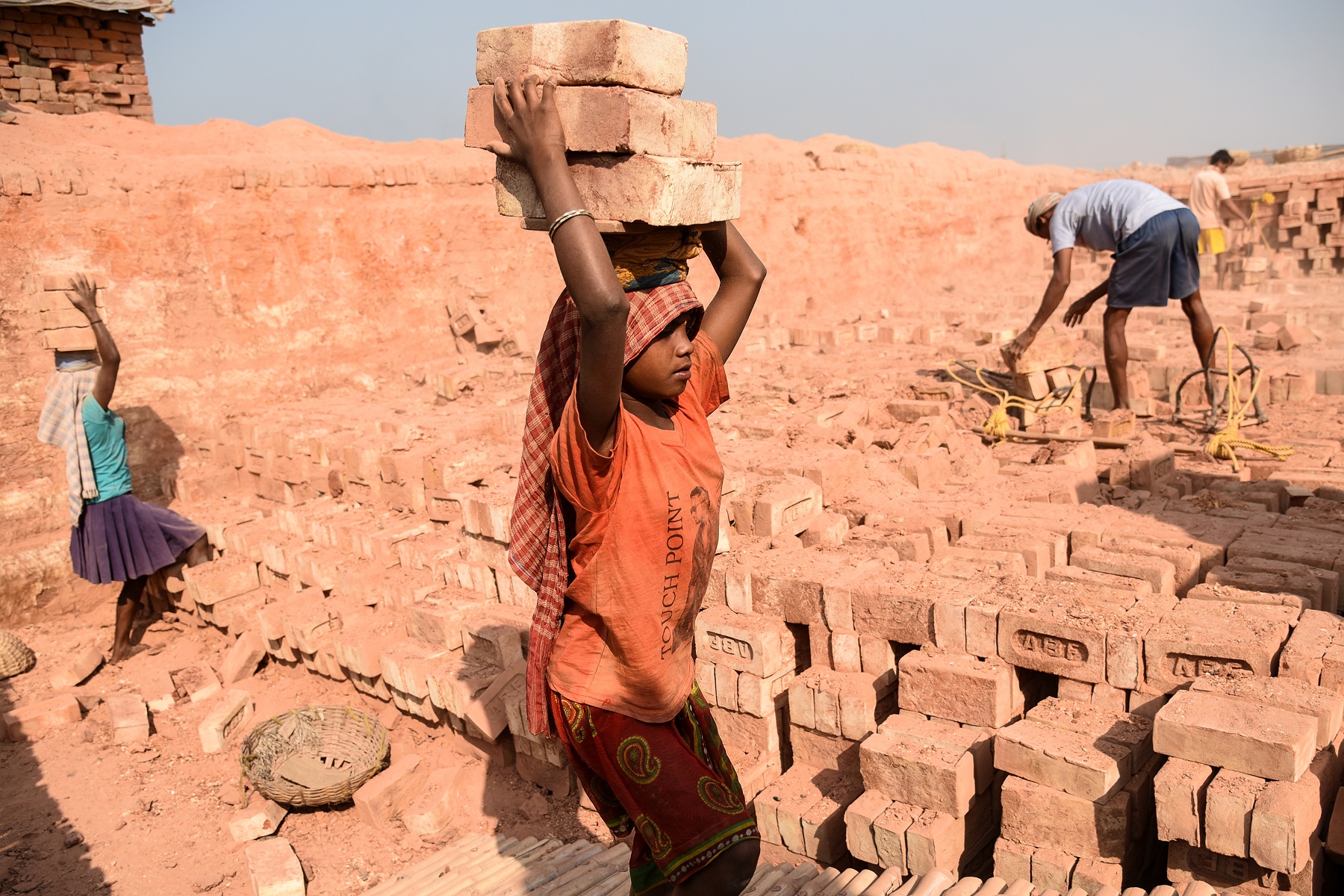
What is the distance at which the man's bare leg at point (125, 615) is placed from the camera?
6867 mm

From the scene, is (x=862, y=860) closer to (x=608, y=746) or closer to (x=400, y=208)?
(x=608, y=746)

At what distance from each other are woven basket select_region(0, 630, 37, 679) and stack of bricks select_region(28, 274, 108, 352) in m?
2.16

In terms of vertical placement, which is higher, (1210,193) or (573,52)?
(1210,193)

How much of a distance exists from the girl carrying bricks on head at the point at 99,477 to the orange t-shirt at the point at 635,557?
5276 millimetres

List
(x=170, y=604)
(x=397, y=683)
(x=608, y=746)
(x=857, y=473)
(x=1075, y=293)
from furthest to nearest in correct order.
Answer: (x=1075, y=293) < (x=170, y=604) < (x=857, y=473) < (x=397, y=683) < (x=608, y=746)

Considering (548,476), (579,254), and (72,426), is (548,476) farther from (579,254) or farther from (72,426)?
(72,426)

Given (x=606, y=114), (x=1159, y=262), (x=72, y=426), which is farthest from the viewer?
(x=1159, y=262)

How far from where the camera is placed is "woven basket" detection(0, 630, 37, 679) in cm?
669

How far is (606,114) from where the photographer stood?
2.08 meters

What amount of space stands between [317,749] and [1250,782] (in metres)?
4.19

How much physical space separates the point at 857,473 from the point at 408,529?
9.74ft

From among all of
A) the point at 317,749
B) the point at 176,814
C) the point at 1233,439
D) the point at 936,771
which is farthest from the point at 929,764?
the point at 1233,439

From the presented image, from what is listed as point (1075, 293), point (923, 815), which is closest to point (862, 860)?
point (923, 815)

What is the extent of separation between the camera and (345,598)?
6340 millimetres
